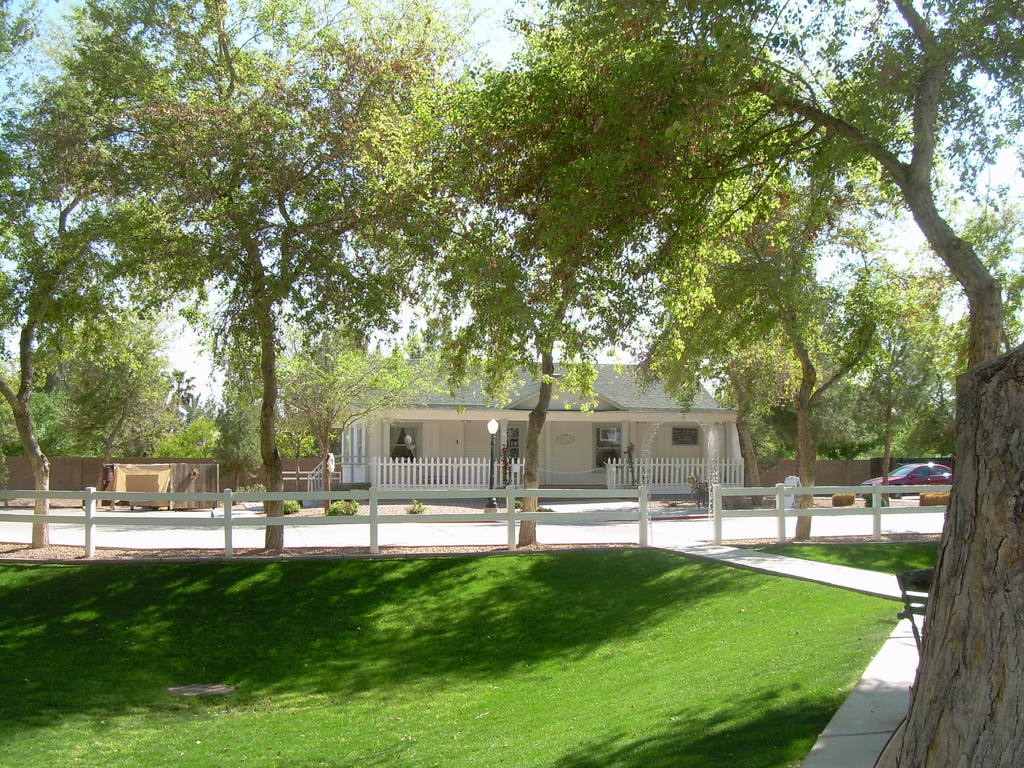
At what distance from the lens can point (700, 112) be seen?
1069 cm

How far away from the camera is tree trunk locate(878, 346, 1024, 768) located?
3.85 m

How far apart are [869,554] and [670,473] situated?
1742 cm

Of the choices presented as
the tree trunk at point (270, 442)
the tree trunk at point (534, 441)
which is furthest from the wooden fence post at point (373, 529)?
the tree trunk at point (534, 441)

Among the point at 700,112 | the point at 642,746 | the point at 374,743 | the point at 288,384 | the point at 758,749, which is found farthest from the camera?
the point at 288,384

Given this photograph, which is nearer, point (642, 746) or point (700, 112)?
point (642, 746)

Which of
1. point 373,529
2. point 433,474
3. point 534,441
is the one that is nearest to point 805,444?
point 534,441

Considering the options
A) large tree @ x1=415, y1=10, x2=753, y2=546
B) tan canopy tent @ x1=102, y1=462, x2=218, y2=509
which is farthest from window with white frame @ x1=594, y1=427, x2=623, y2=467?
large tree @ x1=415, y1=10, x2=753, y2=546

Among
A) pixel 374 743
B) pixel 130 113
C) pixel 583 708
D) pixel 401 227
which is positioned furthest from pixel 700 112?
pixel 130 113

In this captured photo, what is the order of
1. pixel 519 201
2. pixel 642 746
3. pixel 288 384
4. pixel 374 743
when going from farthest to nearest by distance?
pixel 288 384 < pixel 519 201 < pixel 374 743 < pixel 642 746

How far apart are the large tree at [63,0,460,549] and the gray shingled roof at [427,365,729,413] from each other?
1628 centimetres

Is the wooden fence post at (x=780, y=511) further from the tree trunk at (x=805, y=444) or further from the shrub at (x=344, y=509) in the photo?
the shrub at (x=344, y=509)

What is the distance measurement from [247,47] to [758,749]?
45.6 feet

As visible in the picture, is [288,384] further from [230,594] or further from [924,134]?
[924,134]

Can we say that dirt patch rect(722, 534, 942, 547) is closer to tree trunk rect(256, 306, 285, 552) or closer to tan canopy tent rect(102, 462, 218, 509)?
tree trunk rect(256, 306, 285, 552)
